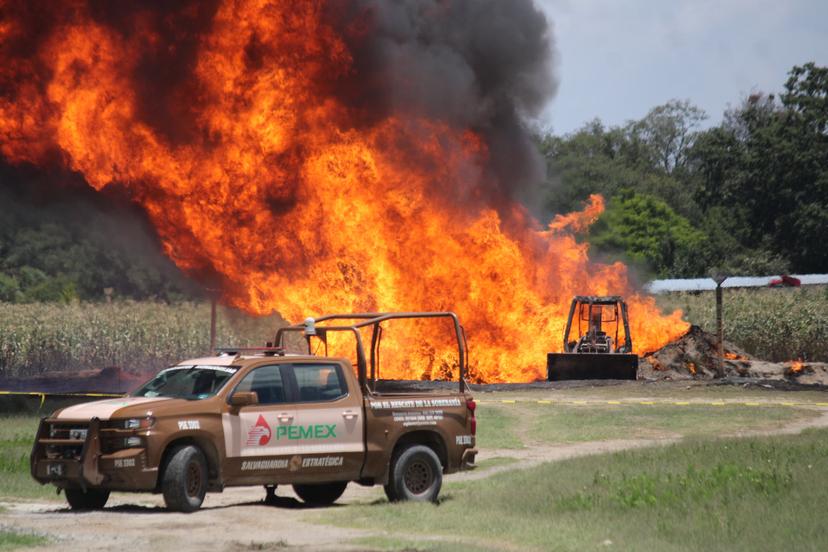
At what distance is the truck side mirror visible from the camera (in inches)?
565

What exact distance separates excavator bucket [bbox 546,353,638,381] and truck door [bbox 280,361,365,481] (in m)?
23.6

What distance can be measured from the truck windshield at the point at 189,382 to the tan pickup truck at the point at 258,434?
0.6 inches

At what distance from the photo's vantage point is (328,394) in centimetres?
1527

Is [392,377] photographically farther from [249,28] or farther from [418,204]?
[249,28]

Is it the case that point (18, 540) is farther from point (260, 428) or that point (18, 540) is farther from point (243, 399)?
point (260, 428)

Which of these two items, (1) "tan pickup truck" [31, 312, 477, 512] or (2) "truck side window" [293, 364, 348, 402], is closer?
(1) "tan pickup truck" [31, 312, 477, 512]

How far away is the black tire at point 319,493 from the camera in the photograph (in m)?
16.2

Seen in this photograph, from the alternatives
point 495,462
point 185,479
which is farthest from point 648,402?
point 185,479

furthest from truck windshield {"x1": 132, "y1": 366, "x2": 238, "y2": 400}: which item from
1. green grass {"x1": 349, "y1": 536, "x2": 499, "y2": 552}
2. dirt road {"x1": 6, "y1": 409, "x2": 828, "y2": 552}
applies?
green grass {"x1": 349, "y1": 536, "x2": 499, "y2": 552}

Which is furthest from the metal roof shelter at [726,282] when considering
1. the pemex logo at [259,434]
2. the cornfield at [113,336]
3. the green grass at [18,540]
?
the green grass at [18,540]

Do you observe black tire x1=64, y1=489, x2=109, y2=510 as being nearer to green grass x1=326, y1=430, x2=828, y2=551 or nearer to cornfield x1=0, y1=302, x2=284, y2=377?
green grass x1=326, y1=430, x2=828, y2=551

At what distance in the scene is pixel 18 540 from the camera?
11.9 metres

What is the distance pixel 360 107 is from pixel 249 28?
4423 millimetres

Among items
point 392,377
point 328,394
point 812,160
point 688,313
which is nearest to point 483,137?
point 392,377
